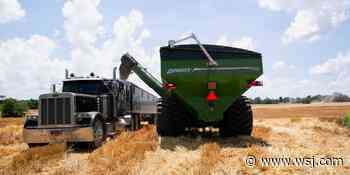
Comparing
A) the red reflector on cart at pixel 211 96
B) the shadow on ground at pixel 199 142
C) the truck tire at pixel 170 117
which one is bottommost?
the shadow on ground at pixel 199 142

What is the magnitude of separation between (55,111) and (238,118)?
5350 millimetres

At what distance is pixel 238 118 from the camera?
11.6 metres

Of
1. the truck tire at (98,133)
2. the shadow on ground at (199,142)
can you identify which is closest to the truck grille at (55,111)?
Answer: the truck tire at (98,133)

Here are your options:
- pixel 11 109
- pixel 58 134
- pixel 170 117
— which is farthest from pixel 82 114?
pixel 11 109

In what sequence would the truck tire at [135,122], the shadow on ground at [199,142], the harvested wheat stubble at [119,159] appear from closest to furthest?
the harvested wheat stubble at [119,159]
the shadow on ground at [199,142]
the truck tire at [135,122]

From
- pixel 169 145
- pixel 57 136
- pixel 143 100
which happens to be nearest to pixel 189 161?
pixel 169 145

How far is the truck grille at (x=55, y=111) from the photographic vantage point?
11.7 metres

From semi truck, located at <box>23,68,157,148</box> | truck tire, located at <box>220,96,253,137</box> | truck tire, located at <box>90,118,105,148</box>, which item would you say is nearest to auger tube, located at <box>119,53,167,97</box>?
semi truck, located at <box>23,68,157,148</box>

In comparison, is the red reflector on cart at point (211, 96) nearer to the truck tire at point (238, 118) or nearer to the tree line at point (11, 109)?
the truck tire at point (238, 118)

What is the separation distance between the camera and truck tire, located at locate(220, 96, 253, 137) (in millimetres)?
11664

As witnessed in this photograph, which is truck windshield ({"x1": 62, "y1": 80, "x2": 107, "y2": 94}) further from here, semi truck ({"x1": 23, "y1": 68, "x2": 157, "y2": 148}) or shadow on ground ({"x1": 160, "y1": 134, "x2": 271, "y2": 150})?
shadow on ground ({"x1": 160, "y1": 134, "x2": 271, "y2": 150})

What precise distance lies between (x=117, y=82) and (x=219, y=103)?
557cm

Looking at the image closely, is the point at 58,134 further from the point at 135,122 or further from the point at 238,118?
the point at 135,122

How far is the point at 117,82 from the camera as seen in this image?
50.4ft
